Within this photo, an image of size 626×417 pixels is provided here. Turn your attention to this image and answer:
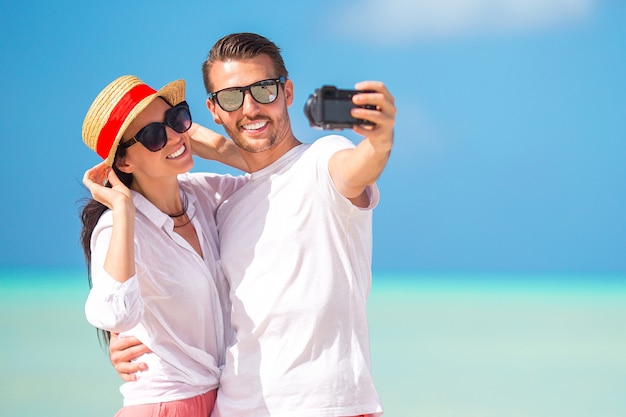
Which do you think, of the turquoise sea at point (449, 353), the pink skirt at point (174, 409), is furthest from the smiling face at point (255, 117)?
the turquoise sea at point (449, 353)

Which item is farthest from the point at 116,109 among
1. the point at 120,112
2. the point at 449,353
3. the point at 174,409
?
the point at 449,353

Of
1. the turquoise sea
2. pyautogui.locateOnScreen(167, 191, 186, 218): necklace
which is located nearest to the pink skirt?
pyautogui.locateOnScreen(167, 191, 186, 218): necklace

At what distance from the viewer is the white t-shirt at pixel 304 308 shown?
8.43 ft

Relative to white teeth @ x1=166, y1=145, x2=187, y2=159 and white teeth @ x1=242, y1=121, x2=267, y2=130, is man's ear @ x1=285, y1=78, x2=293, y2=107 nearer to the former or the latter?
white teeth @ x1=242, y1=121, x2=267, y2=130

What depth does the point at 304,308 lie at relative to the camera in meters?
2.58

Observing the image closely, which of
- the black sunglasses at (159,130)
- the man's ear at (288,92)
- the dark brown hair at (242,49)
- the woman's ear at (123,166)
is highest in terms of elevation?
the dark brown hair at (242,49)

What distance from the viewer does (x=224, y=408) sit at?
2674 mm

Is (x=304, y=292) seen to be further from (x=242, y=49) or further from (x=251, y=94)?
(x=242, y=49)

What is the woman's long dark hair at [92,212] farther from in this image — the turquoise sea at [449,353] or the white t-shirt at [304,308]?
the turquoise sea at [449,353]

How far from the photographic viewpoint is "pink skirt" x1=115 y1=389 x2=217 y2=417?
2.64 meters

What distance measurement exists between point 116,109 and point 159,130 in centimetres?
14

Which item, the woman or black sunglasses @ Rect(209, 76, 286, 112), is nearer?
the woman

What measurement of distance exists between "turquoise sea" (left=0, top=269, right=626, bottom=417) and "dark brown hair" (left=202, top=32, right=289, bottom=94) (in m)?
3.48

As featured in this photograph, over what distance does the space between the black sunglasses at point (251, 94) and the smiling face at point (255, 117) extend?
0.04ft
